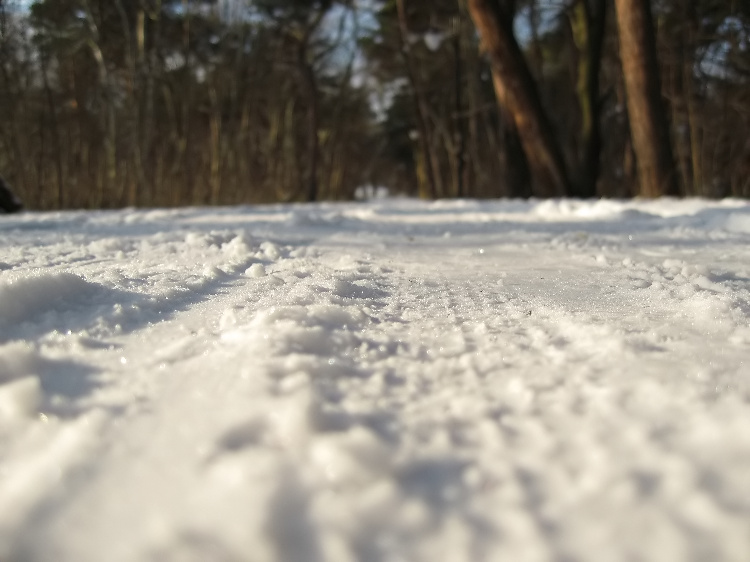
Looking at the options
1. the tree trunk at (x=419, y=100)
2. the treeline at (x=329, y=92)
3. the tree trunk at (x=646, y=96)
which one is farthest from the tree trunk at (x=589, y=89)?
the tree trunk at (x=419, y=100)

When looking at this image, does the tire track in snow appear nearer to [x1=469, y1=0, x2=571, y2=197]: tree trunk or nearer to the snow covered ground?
the snow covered ground

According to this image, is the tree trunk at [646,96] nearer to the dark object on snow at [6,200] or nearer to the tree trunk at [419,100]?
the dark object on snow at [6,200]

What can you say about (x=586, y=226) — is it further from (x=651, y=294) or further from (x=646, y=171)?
(x=646, y=171)

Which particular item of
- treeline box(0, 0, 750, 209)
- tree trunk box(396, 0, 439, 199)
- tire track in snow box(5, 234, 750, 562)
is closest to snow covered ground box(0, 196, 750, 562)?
tire track in snow box(5, 234, 750, 562)

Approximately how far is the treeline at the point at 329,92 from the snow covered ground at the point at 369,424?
18.4 ft

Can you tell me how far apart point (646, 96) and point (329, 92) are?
47.2 ft

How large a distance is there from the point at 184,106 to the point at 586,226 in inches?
416

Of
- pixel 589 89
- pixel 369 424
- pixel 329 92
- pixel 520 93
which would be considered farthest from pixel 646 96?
pixel 329 92

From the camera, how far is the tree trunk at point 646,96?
5.64 metres

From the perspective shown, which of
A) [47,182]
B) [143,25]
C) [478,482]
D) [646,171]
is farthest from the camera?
[143,25]

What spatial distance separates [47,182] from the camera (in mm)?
8344

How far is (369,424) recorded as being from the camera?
2.53 feet

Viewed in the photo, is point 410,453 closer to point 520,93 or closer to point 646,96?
point 646,96

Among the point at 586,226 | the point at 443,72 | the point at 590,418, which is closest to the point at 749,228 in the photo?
the point at 586,226
